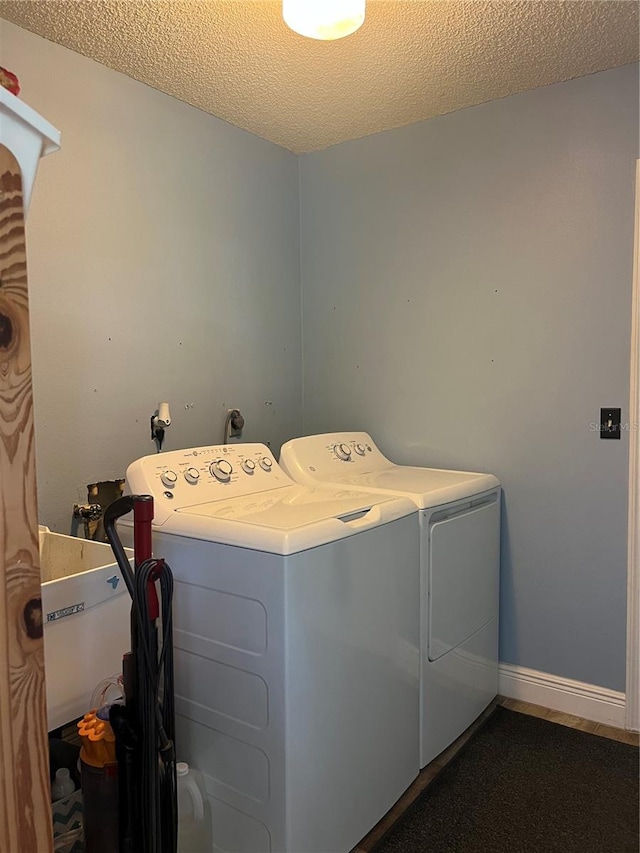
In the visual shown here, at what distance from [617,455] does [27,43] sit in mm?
2265

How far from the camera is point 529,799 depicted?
178 cm

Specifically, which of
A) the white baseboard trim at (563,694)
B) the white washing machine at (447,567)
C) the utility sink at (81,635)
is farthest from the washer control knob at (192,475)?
the white baseboard trim at (563,694)

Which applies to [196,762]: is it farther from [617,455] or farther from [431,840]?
[617,455]

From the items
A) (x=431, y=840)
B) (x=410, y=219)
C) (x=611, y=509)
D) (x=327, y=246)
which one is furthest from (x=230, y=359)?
(x=431, y=840)

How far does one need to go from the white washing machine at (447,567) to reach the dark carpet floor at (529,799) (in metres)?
0.13

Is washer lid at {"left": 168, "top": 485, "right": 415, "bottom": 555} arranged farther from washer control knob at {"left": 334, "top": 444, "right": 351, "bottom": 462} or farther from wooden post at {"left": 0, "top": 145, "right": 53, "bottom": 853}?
Result: wooden post at {"left": 0, "top": 145, "right": 53, "bottom": 853}

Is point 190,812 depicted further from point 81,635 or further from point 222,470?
point 222,470

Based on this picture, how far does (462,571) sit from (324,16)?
5.39 ft

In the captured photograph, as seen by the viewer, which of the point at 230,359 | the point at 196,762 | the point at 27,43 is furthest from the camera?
the point at 230,359

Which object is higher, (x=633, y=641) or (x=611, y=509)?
(x=611, y=509)

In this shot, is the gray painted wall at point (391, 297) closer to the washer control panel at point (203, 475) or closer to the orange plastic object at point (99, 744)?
the washer control panel at point (203, 475)

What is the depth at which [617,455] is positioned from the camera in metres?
2.11

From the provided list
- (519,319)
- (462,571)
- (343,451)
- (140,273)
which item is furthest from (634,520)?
(140,273)

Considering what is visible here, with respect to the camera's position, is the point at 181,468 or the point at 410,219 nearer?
the point at 181,468
